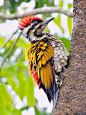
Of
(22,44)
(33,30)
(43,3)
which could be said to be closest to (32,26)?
(33,30)

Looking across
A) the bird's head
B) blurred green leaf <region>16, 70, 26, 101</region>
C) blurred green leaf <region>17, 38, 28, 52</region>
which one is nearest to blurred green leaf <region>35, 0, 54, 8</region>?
blurred green leaf <region>17, 38, 28, 52</region>

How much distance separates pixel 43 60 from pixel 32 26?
0.79 metres

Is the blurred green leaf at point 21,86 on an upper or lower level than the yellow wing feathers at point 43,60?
lower

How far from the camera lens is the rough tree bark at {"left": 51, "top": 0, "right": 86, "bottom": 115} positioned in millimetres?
2104

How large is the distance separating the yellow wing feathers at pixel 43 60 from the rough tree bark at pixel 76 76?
34 centimetres

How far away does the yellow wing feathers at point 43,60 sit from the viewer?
2.59m

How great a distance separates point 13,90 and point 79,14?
1768 millimetres

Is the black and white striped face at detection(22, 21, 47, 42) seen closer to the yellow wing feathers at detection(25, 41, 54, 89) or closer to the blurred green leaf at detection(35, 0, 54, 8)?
the yellow wing feathers at detection(25, 41, 54, 89)

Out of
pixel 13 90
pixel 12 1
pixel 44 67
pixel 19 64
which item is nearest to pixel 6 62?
pixel 19 64

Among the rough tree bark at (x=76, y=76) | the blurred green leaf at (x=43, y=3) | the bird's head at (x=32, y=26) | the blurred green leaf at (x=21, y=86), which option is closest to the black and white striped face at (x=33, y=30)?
the bird's head at (x=32, y=26)

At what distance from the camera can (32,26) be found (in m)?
3.27

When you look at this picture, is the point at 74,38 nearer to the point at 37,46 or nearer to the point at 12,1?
the point at 37,46

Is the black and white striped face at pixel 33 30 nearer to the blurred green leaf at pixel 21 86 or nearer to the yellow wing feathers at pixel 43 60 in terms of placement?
the yellow wing feathers at pixel 43 60

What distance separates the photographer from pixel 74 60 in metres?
2.32
